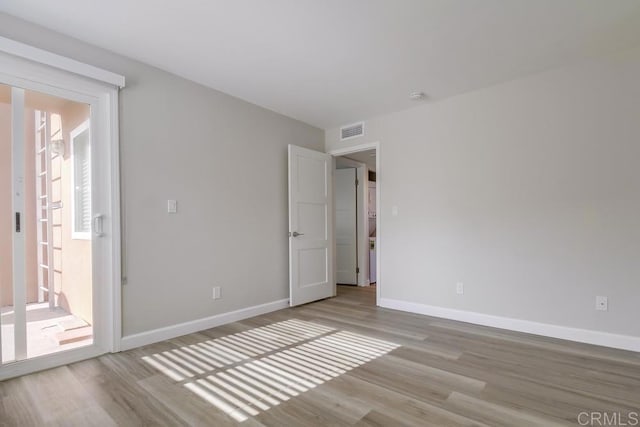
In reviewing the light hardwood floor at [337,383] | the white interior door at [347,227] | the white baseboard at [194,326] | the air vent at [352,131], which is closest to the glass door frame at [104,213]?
the white baseboard at [194,326]

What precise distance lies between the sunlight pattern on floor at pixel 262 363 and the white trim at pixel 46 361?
437 millimetres

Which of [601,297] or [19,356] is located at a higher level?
[601,297]

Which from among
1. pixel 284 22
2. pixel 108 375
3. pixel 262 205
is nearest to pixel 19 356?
pixel 108 375

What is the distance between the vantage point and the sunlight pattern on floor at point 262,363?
78.5 inches

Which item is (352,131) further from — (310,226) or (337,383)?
(337,383)

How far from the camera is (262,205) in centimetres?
388

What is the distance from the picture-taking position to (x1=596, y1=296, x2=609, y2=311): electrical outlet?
2746 mm

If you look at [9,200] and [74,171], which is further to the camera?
[74,171]

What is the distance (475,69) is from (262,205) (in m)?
2.64

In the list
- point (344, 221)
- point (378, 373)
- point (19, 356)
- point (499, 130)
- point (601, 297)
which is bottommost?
point (378, 373)

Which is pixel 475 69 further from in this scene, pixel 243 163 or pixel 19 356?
pixel 19 356

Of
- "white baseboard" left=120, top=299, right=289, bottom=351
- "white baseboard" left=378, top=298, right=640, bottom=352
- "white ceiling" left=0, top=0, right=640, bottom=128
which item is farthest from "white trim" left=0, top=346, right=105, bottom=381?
"white baseboard" left=378, top=298, right=640, bottom=352

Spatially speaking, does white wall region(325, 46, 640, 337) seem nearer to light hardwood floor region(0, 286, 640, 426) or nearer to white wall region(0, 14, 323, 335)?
light hardwood floor region(0, 286, 640, 426)

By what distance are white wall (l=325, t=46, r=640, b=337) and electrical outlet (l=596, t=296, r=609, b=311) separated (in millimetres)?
29
